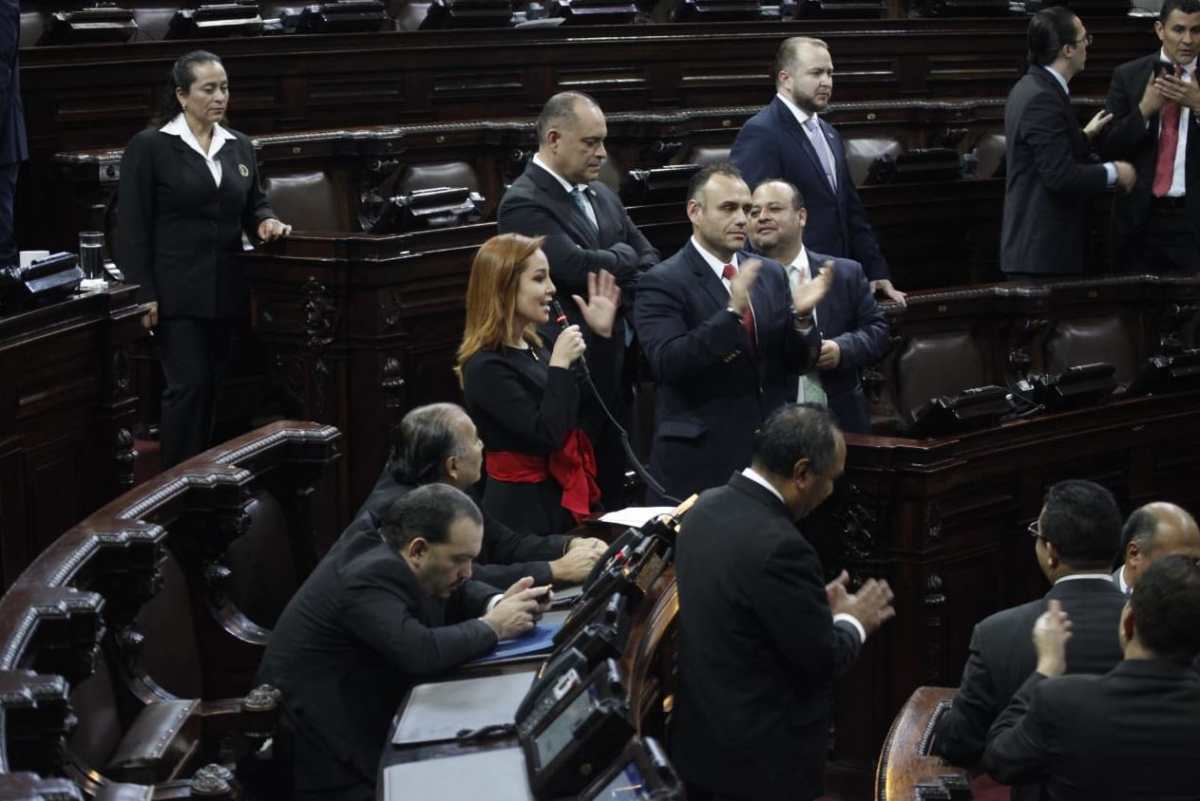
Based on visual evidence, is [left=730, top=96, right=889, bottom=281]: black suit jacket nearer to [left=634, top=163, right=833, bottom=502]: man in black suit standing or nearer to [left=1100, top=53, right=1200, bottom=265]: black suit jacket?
[left=634, top=163, right=833, bottom=502]: man in black suit standing

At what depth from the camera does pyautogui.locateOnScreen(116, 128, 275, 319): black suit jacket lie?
4.62 m

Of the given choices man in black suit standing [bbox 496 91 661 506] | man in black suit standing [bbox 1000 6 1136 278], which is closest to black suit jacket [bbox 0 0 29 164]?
man in black suit standing [bbox 496 91 661 506]

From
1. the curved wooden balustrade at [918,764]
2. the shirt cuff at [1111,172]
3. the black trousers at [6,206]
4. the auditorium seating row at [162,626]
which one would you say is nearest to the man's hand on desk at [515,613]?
the auditorium seating row at [162,626]

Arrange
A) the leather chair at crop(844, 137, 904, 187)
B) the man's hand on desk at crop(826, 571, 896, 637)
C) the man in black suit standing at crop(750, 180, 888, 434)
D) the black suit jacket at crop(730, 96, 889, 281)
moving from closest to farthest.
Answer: the man's hand on desk at crop(826, 571, 896, 637) < the man in black suit standing at crop(750, 180, 888, 434) < the black suit jacket at crop(730, 96, 889, 281) < the leather chair at crop(844, 137, 904, 187)

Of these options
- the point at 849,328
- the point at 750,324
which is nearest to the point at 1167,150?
the point at 849,328

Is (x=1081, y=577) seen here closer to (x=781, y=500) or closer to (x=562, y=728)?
(x=781, y=500)

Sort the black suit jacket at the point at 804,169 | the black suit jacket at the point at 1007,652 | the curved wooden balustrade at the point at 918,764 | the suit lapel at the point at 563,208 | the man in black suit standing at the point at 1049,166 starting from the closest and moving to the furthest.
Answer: the curved wooden balustrade at the point at 918,764
the black suit jacket at the point at 1007,652
the suit lapel at the point at 563,208
the black suit jacket at the point at 804,169
the man in black suit standing at the point at 1049,166

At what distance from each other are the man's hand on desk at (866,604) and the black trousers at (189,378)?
2162mm

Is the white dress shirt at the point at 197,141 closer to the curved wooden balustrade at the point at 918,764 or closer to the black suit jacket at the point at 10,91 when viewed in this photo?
the black suit jacket at the point at 10,91

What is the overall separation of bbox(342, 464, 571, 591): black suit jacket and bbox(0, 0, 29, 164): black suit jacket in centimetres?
185

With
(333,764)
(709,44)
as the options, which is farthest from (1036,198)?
(333,764)

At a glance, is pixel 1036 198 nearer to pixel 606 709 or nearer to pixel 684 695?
pixel 684 695

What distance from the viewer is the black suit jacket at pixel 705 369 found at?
12.4 ft

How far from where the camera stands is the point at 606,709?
227 centimetres
